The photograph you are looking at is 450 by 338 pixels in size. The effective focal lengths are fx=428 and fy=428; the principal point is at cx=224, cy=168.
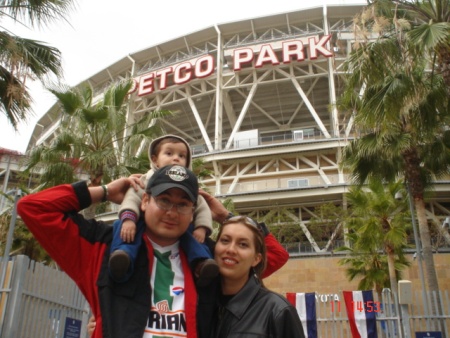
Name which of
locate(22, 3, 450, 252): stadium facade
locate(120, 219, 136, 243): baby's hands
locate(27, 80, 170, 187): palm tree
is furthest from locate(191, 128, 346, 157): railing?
locate(120, 219, 136, 243): baby's hands

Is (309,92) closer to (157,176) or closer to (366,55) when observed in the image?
(366,55)

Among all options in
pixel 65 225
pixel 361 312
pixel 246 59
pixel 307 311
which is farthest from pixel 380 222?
pixel 246 59

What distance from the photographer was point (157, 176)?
2.27 m

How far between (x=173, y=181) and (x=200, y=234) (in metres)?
0.47

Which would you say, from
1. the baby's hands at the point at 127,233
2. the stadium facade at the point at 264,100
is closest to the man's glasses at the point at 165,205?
the baby's hands at the point at 127,233

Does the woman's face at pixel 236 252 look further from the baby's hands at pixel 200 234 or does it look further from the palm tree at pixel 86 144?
the palm tree at pixel 86 144

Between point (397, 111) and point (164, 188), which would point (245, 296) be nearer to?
point (164, 188)

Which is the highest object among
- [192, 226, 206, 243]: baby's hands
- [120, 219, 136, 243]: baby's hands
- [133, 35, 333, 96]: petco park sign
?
[133, 35, 333, 96]: petco park sign

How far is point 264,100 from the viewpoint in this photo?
39906 millimetres

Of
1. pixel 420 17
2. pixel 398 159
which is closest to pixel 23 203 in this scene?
pixel 420 17

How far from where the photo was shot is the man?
2064 millimetres

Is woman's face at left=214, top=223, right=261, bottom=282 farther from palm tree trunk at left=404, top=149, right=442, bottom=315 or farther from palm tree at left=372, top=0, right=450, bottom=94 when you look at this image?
palm tree trunk at left=404, top=149, right=442, bottom=315

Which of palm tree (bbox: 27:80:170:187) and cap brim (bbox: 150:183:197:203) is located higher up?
palm tree (bbox: 27:80:170:187)

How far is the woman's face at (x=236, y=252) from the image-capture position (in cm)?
228
